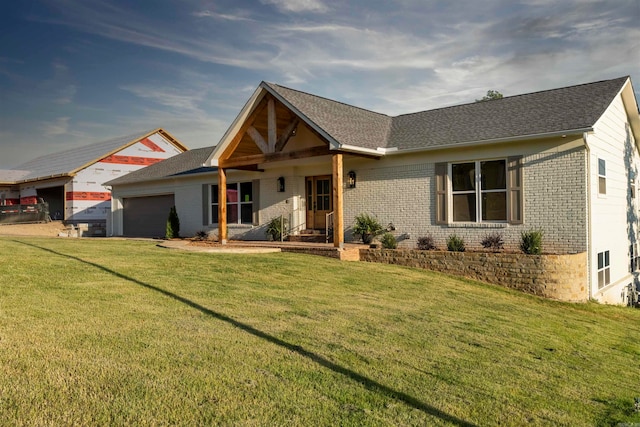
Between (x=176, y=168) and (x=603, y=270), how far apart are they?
57.9 ft

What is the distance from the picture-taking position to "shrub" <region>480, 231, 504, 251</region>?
1314 centimetres

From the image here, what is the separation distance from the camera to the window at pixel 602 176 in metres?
13.2

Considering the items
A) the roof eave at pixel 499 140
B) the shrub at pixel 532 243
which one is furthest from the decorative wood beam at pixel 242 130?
the shrub at pixel 532 243

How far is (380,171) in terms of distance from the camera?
1562 cm

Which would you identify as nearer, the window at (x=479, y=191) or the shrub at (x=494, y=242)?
the shrub at (x=494, y=242)

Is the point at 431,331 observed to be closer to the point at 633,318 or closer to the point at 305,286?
the point at 305,286

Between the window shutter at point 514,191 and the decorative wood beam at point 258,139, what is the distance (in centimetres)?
729

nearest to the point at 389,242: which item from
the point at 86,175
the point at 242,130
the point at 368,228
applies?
the point at 368,228

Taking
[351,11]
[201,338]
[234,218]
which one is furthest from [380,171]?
[201,338]

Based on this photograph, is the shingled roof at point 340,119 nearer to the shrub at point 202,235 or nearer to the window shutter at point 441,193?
the window shutter at point 441,193

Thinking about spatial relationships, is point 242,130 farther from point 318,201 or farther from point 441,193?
point 441,193

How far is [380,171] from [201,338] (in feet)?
36.0

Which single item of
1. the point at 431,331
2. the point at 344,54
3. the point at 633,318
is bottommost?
the point at 633,318

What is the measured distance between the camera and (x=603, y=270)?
44.2 feet
